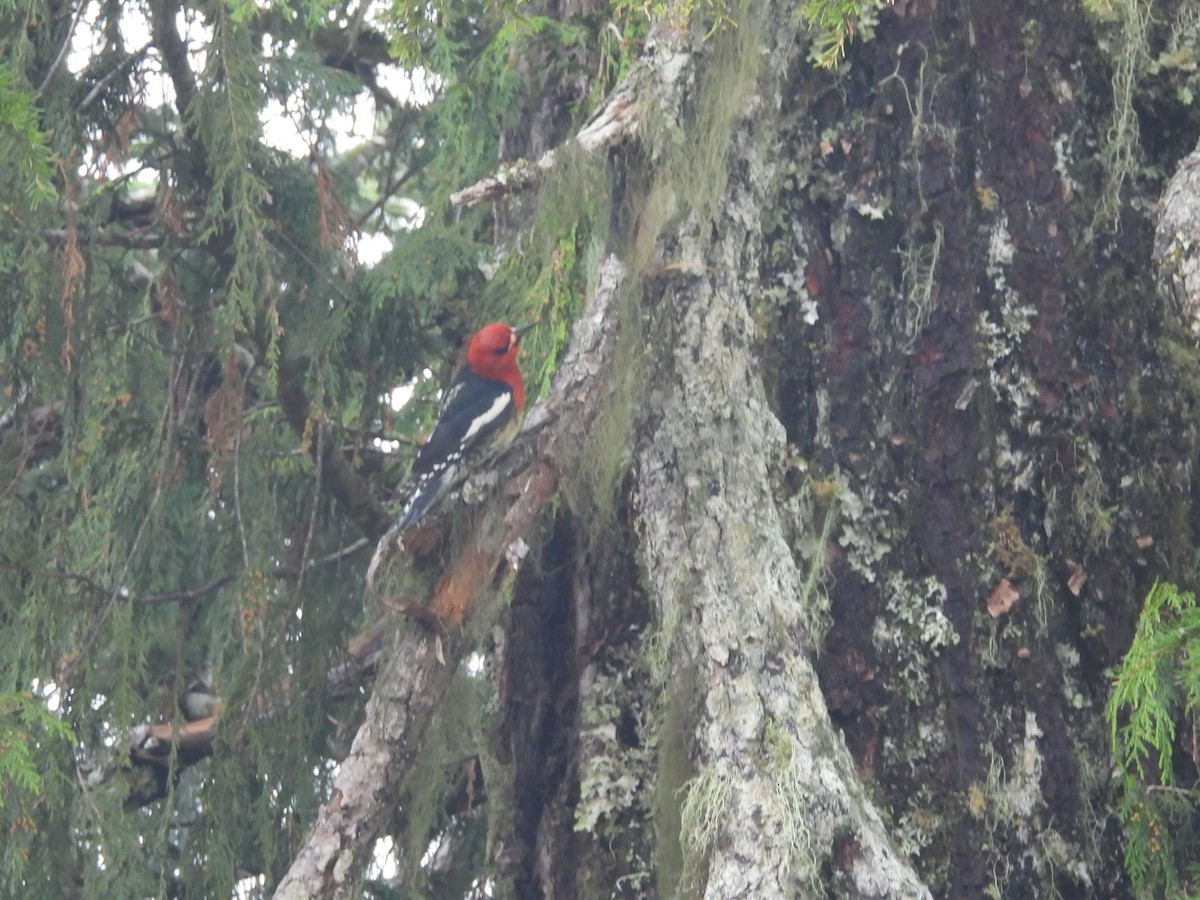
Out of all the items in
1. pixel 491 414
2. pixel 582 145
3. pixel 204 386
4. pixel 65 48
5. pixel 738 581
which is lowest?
pixel 738 581

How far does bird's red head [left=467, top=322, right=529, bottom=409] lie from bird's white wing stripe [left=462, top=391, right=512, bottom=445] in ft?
0.17

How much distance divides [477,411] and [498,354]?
263 millimetres

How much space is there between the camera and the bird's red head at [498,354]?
4.33 metres

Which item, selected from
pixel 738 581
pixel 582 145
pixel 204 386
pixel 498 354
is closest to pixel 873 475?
pixel 738 581

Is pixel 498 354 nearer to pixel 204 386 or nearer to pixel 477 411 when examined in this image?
pixel 477 411

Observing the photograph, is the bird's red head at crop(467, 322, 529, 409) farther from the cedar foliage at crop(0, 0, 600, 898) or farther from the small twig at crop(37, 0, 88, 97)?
the small twig at crop(37, 0, 88, 97)

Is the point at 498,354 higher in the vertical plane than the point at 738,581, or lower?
higher

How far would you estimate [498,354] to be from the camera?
14.8 feet

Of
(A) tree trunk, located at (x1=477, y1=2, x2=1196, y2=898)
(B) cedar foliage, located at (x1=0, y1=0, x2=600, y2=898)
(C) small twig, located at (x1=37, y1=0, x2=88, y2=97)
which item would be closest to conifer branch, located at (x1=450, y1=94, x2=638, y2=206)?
(A) tree trunk, located at (x1=477, y1=2, x2=1196, y2=898)

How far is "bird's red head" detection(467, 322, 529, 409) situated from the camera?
4.33 metres

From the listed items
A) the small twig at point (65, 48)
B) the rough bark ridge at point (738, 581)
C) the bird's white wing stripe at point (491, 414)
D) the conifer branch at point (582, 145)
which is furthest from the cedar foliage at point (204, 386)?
the rough bark ridge at point (738, 581)

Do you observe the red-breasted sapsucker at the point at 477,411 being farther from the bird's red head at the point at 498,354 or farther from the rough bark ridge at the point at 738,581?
the rough bark ridge at the point at 738,581

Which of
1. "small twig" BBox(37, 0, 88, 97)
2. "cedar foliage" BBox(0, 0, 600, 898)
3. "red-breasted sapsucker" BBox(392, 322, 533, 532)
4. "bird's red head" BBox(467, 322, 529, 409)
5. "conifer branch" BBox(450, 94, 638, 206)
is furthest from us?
"bird's red head" BBox(467, 322, 529, 409)

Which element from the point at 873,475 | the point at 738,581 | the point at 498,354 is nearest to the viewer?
the point at 738,581
